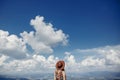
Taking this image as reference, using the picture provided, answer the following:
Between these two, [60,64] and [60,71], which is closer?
[60,64]

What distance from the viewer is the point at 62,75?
9.84 metres

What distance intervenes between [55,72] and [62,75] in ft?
1.48

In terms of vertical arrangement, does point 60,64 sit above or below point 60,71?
above

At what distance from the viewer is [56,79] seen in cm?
1013

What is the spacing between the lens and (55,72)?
10.0 m

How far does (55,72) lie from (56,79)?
43cm

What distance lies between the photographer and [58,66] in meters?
9.81

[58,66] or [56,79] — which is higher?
[58,66]

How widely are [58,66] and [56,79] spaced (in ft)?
2.80
